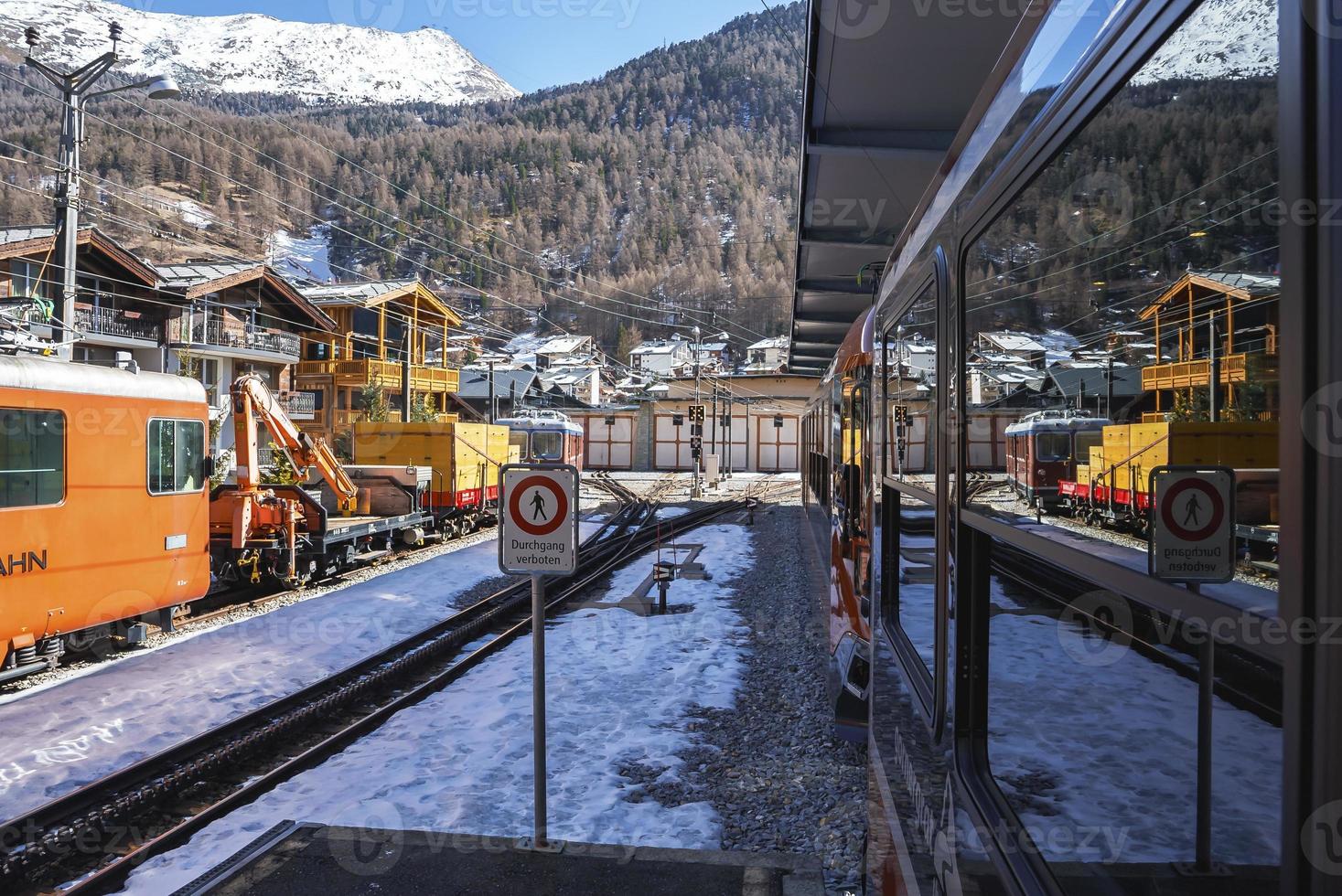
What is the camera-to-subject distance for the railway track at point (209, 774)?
4641mm

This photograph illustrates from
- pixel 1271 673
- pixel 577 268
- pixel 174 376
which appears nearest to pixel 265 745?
pixel 174 376

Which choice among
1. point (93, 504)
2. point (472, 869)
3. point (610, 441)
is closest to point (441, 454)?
point (93, 504)

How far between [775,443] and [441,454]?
115ft

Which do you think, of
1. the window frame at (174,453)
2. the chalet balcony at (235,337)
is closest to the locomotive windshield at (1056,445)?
the window frame at (174,453)

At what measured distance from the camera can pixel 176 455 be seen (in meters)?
9.52

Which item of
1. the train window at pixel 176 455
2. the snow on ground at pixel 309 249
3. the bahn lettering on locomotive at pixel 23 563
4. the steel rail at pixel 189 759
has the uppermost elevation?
the snow on ground at pixel 309 249

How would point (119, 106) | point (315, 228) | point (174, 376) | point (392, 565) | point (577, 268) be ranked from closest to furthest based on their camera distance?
point (174, 376)
point (392, 565)
point (119, 106)
point (577, 268)
point (315, 228)

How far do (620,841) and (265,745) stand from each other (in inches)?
125

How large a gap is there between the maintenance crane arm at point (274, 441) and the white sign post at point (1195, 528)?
13.0m

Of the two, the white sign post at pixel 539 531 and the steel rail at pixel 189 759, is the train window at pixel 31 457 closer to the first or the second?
the steel rail at pixel 189 759

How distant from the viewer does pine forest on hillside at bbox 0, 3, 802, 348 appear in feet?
297

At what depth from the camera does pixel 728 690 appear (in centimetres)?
796

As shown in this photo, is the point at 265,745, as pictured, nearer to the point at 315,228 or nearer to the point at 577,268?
the point at 577,268

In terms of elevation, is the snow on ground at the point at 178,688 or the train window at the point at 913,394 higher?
the train window at the point at 913,394
